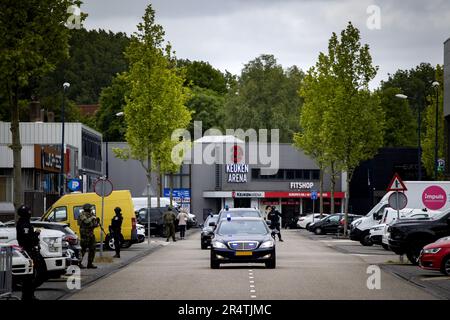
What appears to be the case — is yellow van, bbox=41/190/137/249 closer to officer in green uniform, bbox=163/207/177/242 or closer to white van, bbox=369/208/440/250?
white van, bbox=369/208/440/250

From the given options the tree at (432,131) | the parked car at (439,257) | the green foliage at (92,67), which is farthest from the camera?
the green foliage at (92,67)

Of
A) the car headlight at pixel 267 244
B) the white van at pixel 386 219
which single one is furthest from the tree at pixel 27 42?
the white van at pixel 386 219

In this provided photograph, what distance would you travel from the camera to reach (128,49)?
69562 millimetres

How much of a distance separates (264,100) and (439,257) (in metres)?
100

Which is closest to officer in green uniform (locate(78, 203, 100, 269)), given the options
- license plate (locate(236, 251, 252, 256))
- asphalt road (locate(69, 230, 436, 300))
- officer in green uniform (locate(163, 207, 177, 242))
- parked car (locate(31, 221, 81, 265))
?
asphalt road (locate(69, 230, 436, 300))

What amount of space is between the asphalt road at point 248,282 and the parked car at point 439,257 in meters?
0.99

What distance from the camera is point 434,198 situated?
148ft

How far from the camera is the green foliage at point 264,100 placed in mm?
126688

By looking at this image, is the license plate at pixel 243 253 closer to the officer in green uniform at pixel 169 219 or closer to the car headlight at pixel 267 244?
the car headlight at pixel 267 244

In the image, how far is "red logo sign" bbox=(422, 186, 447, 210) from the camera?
4381cm

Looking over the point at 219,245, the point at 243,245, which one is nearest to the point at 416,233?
the point at 243,245

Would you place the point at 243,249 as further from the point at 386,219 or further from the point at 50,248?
the point at 386,219

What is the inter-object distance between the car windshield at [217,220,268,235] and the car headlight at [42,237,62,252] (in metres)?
8.67
